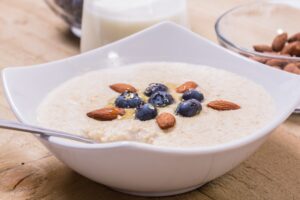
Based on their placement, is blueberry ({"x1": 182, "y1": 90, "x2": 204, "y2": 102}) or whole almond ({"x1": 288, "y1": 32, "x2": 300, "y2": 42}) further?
whole almond ({"x1": 288, "y1": 32, "x2": 300, "y2": 42})

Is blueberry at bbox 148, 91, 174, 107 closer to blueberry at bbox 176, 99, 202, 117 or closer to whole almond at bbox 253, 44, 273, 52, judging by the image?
blueberry at bbox 176, 99, 202, 117

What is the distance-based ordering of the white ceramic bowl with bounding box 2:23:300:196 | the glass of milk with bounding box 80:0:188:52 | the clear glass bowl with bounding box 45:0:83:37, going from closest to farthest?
the white ceramic bowl with bounding box 2:23:300:196, the glass of milk with bounding box 80:0:188:52, the clear glass bowl with bounding box 45:0:83:37

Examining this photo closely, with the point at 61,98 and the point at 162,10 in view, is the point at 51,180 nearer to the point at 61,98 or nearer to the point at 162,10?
the point at 61,98

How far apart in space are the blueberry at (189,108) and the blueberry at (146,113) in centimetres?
3

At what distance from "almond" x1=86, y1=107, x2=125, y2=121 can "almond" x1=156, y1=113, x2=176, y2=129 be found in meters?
0.05

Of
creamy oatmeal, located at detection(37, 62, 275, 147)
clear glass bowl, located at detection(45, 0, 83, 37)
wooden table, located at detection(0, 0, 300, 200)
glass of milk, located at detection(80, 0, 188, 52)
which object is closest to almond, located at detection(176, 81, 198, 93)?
creamy oatmeal, located at detection(37, 62, 275, 147)

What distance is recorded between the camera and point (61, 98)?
0.77 m

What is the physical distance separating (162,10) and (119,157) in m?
0.53

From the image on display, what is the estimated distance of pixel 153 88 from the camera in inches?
29.9

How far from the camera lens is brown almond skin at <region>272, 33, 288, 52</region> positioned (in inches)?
40.7

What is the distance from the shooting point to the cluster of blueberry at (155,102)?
0.69m

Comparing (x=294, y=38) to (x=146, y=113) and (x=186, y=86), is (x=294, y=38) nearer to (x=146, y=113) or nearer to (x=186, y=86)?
(x=186, y=86)

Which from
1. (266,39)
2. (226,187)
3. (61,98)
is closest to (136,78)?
(61,98)

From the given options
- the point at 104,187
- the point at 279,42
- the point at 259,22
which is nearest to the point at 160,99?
the point at 104,187
